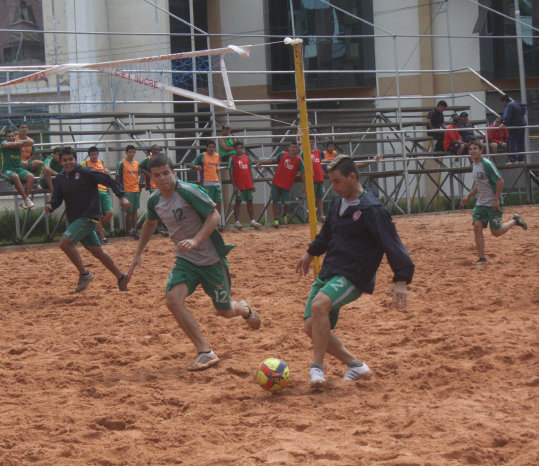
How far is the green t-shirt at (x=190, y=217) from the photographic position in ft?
21.1

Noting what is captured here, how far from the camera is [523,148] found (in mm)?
21016

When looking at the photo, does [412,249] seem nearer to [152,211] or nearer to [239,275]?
[239,275]

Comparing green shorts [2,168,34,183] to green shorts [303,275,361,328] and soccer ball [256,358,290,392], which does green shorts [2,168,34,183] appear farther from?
green shorts [303,275,361,328]

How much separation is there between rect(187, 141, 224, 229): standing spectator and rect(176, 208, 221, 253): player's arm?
990cm

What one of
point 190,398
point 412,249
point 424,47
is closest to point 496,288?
point 412,249

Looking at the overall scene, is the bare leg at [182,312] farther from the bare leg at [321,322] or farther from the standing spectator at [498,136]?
the standing spectator at [498,136]

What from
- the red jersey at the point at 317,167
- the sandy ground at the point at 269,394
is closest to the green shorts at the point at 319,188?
the red jersey at the point at 317,167

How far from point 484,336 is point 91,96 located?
15259mm

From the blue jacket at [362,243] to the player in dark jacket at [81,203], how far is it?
4.81m

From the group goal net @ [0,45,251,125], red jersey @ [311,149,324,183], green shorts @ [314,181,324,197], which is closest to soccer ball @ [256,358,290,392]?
red jersey @ [311,149,324,183]

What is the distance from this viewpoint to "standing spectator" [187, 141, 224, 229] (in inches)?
640

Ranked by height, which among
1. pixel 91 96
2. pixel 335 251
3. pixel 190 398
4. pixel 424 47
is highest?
pixel 424 47

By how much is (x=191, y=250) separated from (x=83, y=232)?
3.88m

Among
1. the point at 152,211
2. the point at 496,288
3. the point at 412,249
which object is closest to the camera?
the point at 152,211
